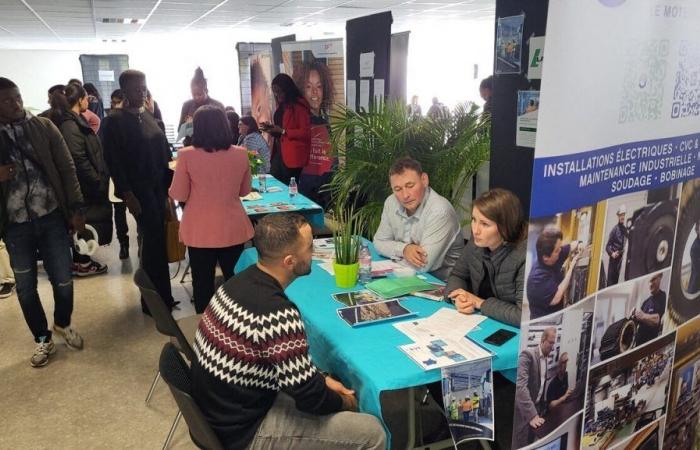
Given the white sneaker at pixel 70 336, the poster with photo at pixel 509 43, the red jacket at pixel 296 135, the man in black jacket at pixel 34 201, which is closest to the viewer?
the man in black jacket at pixel 34 201

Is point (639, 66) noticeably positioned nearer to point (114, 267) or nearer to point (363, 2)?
point (114, 267)

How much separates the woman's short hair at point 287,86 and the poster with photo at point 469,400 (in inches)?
153

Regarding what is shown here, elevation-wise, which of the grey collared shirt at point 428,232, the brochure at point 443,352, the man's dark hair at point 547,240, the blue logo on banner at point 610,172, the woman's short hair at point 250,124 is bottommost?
the brochure at point 443,352

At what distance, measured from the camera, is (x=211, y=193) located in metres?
2.92

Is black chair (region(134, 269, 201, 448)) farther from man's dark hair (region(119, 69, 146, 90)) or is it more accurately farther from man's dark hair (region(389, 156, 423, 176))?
man's dark hair (region(119, 69, 146, 90))

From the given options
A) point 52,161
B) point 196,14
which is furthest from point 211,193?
point 196,14

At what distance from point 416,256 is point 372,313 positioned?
572 mm

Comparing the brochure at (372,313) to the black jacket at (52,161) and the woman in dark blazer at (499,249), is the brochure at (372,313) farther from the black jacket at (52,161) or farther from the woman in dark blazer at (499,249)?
the black jacket at (52,161)

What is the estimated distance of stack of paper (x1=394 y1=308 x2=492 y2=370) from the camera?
5.51ft

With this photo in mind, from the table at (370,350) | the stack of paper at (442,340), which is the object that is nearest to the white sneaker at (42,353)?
the table at (370,350)

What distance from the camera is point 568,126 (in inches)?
49.2

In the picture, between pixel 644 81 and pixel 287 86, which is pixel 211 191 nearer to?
pixel 644 81

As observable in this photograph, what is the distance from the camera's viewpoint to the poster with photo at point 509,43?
2947 millimetres

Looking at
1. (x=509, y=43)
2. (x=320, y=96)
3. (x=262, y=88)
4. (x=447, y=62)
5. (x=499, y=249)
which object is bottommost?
(x=499, y=249)
